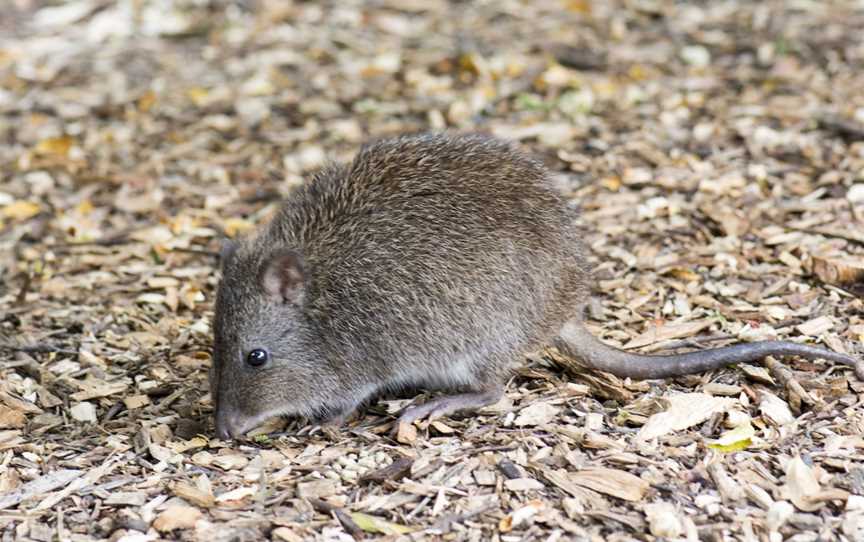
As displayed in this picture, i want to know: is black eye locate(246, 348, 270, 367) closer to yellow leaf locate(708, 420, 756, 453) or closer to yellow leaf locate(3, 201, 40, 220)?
yellow leaf locate(708, 420, 756, 453)

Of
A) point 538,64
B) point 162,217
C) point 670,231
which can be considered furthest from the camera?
point 538,64

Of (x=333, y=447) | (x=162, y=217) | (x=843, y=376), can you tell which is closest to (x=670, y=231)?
(x=843, y=376)

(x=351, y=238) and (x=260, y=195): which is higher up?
(x=351, y=238)

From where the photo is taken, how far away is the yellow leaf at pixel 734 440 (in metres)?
5.53

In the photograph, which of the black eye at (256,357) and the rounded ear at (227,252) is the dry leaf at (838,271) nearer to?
the black eye at (256,357)

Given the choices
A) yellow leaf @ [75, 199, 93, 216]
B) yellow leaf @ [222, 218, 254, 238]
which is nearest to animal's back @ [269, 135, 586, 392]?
yellow leaf @ [222, 218, 254, 238]

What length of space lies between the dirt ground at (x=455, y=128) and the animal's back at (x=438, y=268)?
39 cm

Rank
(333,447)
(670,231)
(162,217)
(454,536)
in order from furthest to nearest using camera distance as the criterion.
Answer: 1. (162,217)
2. (670,231)
3. (333,447)
4. (454,536)

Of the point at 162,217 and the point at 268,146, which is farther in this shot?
the point at 268,146

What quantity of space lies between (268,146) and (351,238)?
144 inches

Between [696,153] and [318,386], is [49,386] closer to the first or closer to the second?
[318,386]

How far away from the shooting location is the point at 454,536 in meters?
4.99

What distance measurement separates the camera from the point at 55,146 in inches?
384

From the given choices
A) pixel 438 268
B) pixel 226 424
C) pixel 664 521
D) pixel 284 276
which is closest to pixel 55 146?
pixel 284 276
